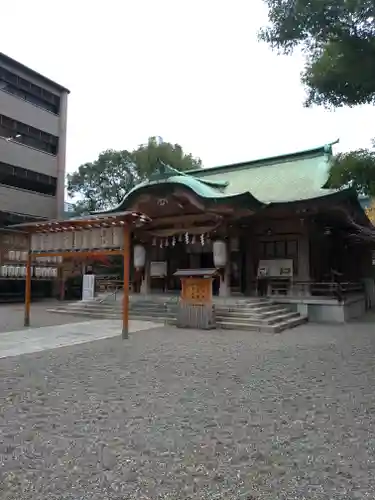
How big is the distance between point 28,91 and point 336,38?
950 inches

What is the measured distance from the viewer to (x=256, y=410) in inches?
179

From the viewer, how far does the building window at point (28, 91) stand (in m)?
25.0

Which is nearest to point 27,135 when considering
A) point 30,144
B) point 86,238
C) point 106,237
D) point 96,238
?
point 30,144

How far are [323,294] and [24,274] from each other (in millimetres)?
10959

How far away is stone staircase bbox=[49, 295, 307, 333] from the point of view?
40.2 ft

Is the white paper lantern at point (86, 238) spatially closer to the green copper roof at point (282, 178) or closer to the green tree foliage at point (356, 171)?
the green tree foliage at point (356, 171)

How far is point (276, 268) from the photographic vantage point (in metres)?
16.3

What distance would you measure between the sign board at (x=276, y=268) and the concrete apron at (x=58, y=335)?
542 cm

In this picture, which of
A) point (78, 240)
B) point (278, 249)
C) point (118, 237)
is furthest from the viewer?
point (278, 249)

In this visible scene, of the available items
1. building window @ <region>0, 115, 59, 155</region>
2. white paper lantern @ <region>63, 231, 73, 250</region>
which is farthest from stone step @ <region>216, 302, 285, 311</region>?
building window @ <region>0, 115, 59, 155</region>

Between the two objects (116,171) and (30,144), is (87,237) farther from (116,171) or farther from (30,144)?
(116,171)

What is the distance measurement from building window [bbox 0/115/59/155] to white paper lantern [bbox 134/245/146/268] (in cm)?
1314

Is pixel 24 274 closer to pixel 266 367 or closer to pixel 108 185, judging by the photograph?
pixel 266 367

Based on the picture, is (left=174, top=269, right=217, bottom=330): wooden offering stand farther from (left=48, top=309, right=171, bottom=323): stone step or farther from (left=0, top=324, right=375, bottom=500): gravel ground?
A: (left=0, top=324, right=375, bottom=500): gravel ground
